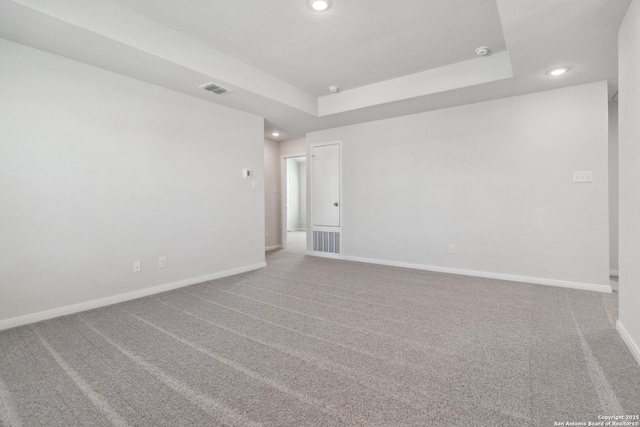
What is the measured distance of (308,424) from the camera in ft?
4.54

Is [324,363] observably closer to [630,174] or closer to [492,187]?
[630,174]

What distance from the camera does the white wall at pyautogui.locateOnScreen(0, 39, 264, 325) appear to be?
2535mm

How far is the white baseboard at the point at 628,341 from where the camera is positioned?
189 centimetres

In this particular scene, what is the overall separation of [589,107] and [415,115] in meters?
2.07

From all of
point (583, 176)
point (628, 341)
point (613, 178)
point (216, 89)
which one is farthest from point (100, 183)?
point (613, 178)

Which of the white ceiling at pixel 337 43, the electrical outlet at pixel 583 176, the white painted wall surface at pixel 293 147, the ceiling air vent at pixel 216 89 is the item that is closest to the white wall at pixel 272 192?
the white painted wall surface at pixel 293 147

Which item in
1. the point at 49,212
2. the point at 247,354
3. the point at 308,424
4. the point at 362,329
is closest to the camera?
the point at 308,424

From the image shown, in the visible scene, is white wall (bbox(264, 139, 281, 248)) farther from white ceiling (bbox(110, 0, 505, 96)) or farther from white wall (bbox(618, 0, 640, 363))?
white wall (bbox(618, 0, 640, 363))

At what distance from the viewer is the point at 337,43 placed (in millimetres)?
3029

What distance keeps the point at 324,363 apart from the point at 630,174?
2442mm

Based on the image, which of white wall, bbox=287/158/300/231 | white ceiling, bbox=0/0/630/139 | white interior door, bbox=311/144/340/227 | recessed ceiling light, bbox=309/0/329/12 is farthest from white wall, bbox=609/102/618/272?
white wall, bbox=287/158/300/231

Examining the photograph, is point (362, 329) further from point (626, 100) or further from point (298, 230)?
point (298, 230)

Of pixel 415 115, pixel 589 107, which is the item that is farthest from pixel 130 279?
A: pixel 589 107

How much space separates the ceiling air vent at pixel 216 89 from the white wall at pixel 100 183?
41cm
